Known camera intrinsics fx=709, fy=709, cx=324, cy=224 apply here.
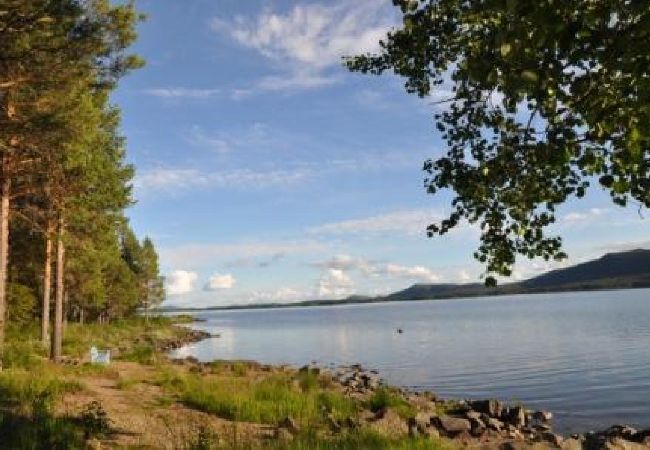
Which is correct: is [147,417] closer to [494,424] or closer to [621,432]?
[494,424]

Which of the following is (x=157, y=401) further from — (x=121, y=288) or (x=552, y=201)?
(x=121, y=288)

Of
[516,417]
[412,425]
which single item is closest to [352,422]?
[412,425]

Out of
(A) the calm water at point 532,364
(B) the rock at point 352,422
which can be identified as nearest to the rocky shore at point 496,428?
(B) the rock at point 352,422

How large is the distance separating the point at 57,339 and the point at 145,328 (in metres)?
69.1

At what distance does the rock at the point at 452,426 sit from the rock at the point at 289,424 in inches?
200

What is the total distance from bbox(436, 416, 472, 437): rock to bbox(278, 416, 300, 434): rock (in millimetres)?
5072

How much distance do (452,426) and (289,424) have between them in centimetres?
589

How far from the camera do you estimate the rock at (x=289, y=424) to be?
15468mm

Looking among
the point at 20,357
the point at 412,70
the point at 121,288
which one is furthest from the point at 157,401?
the point at 121,288

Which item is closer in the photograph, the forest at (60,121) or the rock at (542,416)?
the forest at (60,121)

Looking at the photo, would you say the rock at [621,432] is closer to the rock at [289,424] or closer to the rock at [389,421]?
the rock at [389,421]

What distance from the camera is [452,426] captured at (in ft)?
64.8

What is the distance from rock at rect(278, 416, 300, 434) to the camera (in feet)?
50.7

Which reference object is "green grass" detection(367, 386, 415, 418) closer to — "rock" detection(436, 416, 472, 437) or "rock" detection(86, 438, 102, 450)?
"rock" detection(436, 416, 472, 437)
